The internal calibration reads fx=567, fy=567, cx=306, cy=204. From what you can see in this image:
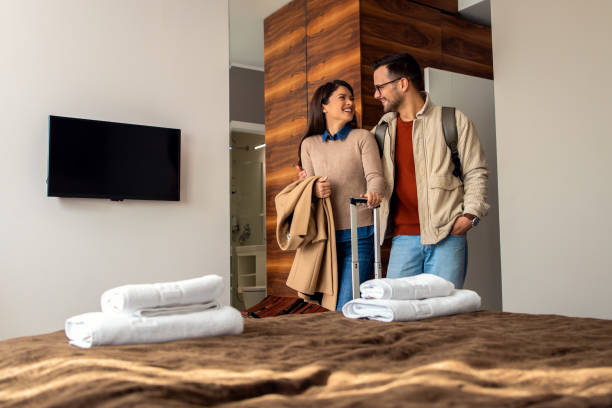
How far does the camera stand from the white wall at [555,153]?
3053 mm

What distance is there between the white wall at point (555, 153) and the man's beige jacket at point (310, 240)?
1419 mm

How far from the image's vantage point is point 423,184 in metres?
2.55

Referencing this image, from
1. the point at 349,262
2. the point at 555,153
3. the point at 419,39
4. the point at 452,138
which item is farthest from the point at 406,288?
the point at 419,39

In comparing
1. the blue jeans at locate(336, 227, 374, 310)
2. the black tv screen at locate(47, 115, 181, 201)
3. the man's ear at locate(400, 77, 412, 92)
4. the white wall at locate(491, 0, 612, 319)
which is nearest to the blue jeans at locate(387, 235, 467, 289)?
the blue jeans at locate(336, 227, 374, 310)

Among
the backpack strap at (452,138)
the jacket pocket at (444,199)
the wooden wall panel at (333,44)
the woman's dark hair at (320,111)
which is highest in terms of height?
the wooden wall panel at (333,44)

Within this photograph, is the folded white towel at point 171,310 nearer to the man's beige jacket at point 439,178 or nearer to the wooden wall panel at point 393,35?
the man's beige jacket at point 439,178

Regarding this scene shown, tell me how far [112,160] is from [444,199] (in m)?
1.90

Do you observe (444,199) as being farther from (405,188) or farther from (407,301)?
(407,301)

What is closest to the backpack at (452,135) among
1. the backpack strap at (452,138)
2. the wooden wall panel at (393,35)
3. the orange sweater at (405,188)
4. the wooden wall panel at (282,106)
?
the backpack strap at (452,138)

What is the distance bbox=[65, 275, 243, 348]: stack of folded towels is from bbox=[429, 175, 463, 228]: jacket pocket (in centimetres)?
126

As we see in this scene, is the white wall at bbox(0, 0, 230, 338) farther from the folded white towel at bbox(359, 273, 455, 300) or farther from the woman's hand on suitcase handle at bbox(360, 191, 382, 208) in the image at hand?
the folded white towel at bbox(359, 273, 455, 300)

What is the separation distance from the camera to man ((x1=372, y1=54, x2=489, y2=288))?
248cm

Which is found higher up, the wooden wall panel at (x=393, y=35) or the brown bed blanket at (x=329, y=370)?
the wooden wall panel at (x=393, y=35)

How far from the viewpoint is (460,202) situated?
8.34 feet
